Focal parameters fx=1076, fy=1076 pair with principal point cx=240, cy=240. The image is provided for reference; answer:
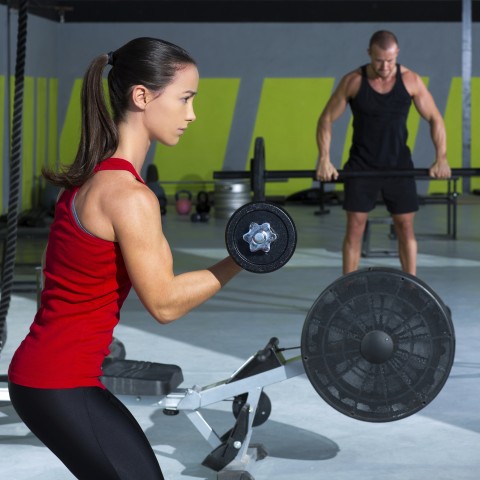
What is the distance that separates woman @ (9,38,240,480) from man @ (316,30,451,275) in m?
2.67

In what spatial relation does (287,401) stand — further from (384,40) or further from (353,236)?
(384,40)

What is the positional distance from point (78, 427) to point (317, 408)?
5.67 ft

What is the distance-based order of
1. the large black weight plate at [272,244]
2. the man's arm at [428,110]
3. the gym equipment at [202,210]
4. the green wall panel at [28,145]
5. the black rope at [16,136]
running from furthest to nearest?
the green wall panel at [28,145] → the gym equipment at [202,210] → the man's arm at [428,110] → the black rope at [16,136] → the large black weight plate at [272,244]

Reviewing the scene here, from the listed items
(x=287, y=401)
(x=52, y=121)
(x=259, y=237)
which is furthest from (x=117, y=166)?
(x=52, y=121)

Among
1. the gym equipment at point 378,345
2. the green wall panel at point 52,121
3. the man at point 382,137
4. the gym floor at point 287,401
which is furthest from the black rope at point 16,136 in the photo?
the green wall panel at point 52,121

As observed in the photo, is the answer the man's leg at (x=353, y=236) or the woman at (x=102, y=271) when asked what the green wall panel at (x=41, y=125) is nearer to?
the man's leg at (x=353, y=236)

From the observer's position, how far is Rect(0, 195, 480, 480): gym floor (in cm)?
260

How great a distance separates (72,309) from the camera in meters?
1.44

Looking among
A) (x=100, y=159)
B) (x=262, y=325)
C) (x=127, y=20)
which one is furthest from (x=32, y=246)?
(x=100, y=159)

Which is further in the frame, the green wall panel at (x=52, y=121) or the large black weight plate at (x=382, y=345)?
the green wall panel at (x=52, y=121)

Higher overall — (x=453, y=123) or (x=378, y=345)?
(x=453, y=123)

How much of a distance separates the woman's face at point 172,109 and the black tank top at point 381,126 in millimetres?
2802

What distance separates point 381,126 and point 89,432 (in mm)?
3018

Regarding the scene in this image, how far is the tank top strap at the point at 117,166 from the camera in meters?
1.45
